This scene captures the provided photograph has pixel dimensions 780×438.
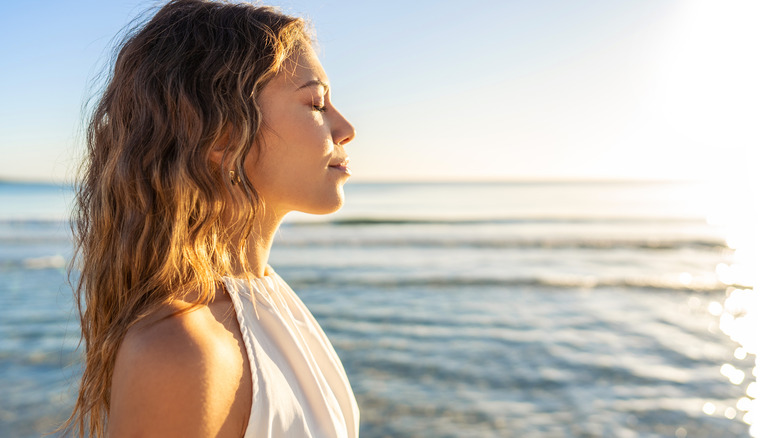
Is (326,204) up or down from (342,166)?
down

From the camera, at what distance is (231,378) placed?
1191 mm

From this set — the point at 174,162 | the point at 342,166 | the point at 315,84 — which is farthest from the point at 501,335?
the point at 174,162

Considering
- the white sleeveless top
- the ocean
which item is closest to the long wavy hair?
the white sleeveless top

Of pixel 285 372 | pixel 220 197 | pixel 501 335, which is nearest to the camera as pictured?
pixel 285 372

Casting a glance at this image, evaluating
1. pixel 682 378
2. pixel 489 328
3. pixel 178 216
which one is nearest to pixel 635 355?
pixel 682 378

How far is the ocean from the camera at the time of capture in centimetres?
521

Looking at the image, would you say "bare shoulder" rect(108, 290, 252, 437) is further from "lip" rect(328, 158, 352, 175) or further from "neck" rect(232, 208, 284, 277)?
"lip" rect(328, 158, 352, 175)

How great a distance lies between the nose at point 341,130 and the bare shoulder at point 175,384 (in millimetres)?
742

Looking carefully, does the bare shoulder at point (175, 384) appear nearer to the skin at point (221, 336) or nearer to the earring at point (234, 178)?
Answer: the skin at point (221, 336)

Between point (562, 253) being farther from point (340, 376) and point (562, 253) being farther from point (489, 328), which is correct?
point (340, 376)

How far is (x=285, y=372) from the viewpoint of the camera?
1.40 meters

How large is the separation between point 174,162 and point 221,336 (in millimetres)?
524

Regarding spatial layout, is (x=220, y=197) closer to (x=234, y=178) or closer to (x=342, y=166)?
(x=234, y=178)

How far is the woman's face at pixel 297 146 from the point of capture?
160cm
